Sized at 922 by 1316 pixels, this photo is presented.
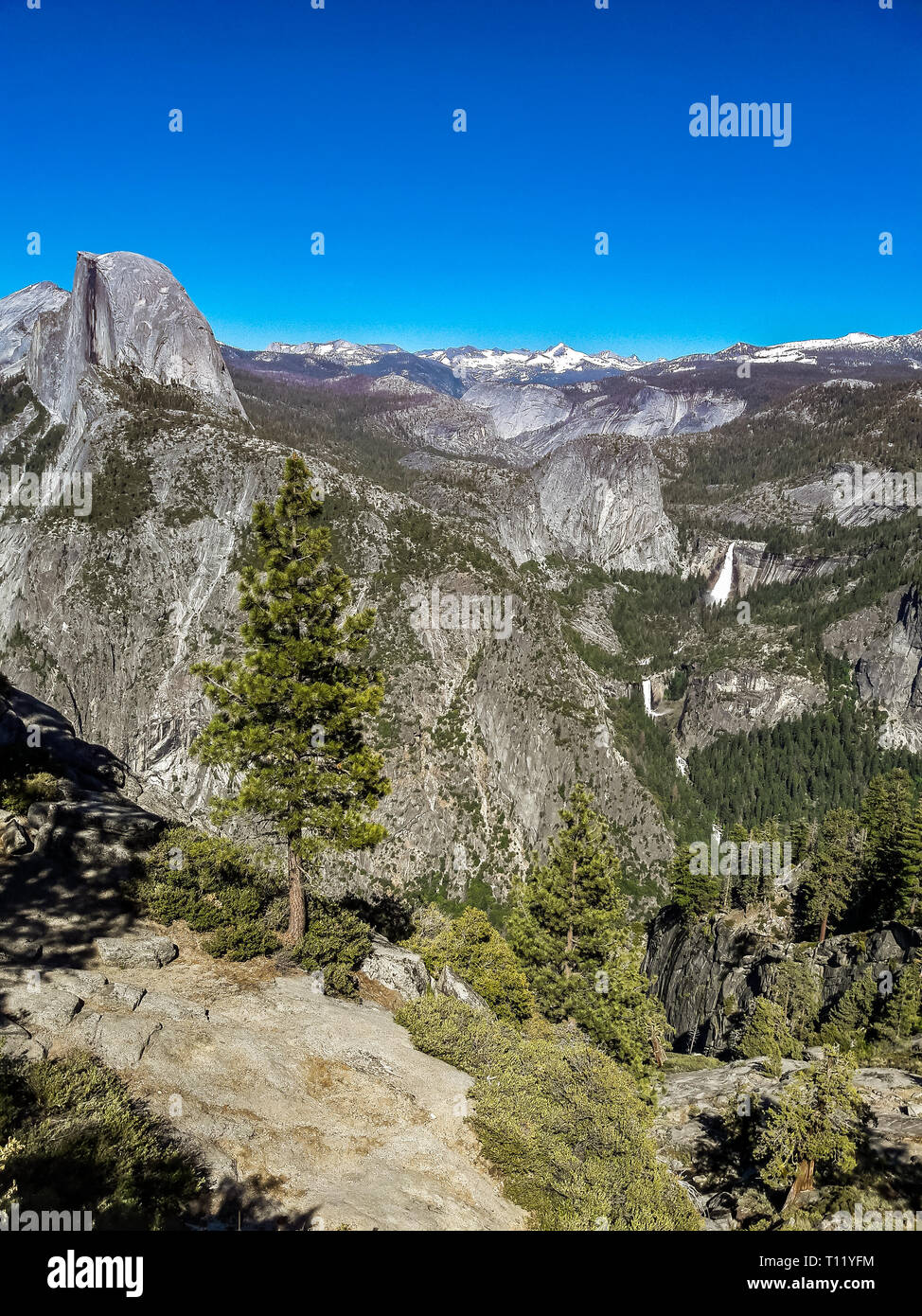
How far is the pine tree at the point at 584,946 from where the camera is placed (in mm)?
29812

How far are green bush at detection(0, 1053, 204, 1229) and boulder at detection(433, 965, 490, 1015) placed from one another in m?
13.1

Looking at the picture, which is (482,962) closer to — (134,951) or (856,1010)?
(134,951)

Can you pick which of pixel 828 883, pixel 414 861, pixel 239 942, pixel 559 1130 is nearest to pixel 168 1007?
pixel 239 942

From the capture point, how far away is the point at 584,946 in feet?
105

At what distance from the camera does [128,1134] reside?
8828 mm

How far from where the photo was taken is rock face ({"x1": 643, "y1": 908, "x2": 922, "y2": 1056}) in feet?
173

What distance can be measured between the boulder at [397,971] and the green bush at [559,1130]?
84.5 inches

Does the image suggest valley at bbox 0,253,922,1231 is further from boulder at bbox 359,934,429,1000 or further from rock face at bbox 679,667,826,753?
rock face at bbox 679,667,826,753

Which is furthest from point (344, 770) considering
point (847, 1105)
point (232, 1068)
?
point (847, 1105)

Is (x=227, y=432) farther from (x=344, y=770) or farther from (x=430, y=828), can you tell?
(x=344, y=770)

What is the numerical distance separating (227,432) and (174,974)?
14074cm

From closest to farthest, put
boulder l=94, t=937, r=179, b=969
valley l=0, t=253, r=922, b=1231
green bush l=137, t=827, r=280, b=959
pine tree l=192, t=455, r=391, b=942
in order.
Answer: valley l=0, t=253, r=922, b=1231 < boulder l=94, t=937, r=179, b=969 < green bush l=137, t=827, r=280, b=959 < pine tree l=192, t=455, r=391, b=942

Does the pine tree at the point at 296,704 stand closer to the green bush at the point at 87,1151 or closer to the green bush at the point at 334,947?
the green bush at the point at 334,947

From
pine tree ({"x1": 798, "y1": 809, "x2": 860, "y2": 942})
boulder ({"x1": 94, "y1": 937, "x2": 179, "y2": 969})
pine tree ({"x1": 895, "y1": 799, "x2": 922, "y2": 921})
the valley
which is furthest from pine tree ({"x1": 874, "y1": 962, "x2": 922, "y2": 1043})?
boulder ({"x1": 94, "y1": 937, "x2": 179, "y2": 969})
